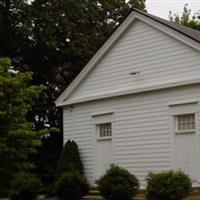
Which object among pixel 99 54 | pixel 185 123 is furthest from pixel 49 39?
pixel 185 123

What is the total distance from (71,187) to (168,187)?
4654 millimetres

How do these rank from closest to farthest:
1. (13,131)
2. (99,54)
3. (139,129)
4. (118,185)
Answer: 1. (118,185)
2. (13,131)
3. (139,129)
4. (99,54)

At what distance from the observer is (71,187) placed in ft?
64.8

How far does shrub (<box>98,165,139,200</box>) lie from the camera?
17688 mm

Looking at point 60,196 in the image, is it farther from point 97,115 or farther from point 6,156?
point 97,115

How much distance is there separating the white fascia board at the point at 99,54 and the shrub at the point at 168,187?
9.42 m

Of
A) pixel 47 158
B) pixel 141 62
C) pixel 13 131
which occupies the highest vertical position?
pixel 141 62

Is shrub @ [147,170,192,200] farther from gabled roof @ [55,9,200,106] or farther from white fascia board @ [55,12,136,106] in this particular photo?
white fascia board @ [55,12,136,106]

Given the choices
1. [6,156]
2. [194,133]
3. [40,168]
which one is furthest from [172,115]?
[40,168]

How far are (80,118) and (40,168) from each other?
832cm

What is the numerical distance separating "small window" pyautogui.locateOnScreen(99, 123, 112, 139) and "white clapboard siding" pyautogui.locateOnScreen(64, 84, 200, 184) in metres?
0.38

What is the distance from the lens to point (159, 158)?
2241cm

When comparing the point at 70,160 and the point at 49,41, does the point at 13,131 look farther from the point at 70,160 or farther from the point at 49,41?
the point at 49,41

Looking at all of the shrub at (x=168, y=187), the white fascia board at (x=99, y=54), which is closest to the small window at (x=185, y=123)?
the white fascia board at (x=99, y=54)
